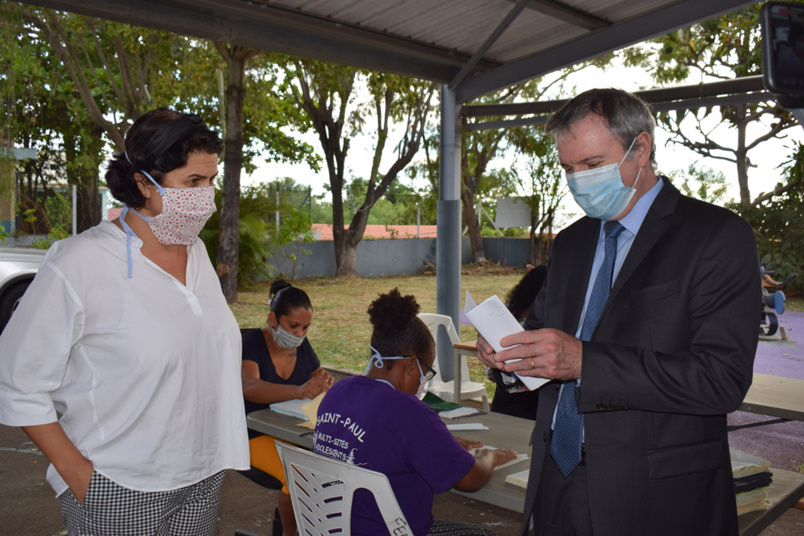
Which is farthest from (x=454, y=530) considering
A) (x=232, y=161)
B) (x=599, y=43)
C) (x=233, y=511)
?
(x=232, y=161)

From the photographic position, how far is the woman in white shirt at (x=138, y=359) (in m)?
1.64

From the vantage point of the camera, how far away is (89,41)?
55.0ft

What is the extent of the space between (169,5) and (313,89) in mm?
14729

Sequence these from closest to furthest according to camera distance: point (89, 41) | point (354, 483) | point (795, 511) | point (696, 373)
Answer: point (696, 373) → point (354, 483) → point (795, 511) → point (89, 41)

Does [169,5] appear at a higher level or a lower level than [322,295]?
higher

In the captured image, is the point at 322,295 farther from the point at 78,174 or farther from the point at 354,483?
the point at 354,483

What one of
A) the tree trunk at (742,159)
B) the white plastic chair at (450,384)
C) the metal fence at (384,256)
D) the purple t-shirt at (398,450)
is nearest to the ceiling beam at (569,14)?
the white plastic chair at (450,384)

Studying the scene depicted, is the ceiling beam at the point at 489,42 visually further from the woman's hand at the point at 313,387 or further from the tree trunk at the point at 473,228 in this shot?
the tree trunk at the point at 473,228

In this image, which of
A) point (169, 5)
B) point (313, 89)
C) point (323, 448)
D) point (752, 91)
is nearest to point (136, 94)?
point (313, 89)

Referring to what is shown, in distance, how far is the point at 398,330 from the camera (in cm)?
283

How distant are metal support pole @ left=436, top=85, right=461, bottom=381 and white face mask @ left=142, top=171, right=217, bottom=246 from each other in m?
4.85

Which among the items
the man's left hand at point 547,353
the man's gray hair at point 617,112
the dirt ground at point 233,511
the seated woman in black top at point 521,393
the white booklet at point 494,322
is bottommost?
the dirt ground at point 233,511

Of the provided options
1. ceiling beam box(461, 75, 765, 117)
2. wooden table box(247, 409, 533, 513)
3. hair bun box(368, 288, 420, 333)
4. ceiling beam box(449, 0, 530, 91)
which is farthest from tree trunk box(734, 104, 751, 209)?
hair bun box(368, 288, 420, 333)

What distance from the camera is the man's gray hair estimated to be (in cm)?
180
